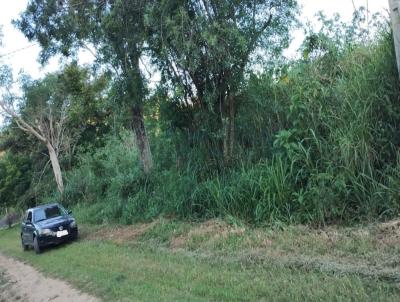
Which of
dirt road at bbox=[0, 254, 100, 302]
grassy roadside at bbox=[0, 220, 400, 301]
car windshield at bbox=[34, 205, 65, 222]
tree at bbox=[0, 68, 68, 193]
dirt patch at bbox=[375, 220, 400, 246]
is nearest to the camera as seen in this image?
grassy roadside at bbox=[0, 220, 400, 301]

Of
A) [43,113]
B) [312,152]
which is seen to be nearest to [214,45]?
[312,152]

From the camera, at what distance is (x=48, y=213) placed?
16562 mm

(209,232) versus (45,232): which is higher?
(45,232)

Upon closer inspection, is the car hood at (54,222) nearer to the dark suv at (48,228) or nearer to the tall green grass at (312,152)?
the dark suv at (48,228)

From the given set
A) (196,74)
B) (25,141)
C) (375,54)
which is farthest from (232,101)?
(25,141)

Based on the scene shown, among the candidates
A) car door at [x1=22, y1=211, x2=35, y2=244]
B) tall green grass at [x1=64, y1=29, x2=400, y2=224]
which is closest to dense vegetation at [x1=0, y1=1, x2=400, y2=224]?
tall green grass at [x1=64, y1=29, x2=400, y2=224]

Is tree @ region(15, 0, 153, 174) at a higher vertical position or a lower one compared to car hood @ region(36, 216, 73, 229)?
higher

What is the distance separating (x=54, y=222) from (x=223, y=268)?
9.55m

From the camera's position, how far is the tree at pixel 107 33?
39.6 feet

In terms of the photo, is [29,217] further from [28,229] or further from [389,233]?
[389,233]

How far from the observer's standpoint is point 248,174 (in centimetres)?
1038

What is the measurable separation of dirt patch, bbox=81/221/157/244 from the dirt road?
2.28 m

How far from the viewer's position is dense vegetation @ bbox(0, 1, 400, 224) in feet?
28.0

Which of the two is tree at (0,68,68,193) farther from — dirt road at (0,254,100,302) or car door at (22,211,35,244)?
dirt road at (0,254,100,302)
